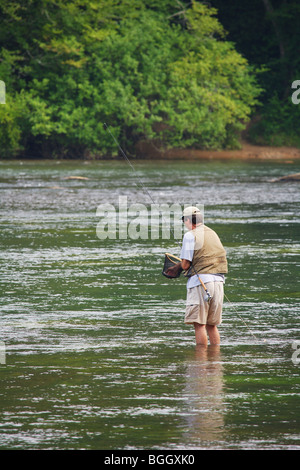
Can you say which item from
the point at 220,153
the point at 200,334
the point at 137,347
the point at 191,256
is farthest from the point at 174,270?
the point at 220,153

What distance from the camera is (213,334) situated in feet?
32.7

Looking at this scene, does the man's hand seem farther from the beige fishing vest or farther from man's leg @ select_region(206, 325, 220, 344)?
man's leg @ select_region(206, 325, 220, 344)

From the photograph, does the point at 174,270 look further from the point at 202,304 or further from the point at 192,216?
the point at 192,216

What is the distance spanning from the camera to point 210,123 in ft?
Result: 198

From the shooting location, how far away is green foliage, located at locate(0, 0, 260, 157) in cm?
5828

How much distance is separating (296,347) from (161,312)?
94.5 inches

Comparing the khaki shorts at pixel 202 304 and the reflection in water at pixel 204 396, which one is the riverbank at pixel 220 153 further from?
the reflection in water at pixel 204 396

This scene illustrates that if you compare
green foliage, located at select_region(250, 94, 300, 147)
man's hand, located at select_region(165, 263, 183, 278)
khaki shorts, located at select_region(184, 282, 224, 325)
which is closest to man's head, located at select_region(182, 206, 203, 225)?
man's hand, located at select_region(165, 263, 183, 278)

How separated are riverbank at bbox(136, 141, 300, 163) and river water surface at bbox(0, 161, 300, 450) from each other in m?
39.8

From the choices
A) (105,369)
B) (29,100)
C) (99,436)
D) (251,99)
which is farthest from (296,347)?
(251,99)

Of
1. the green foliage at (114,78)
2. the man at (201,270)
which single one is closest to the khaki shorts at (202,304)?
the man at (201,270)

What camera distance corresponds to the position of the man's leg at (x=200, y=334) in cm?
986

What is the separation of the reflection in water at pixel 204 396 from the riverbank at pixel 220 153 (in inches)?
2052
